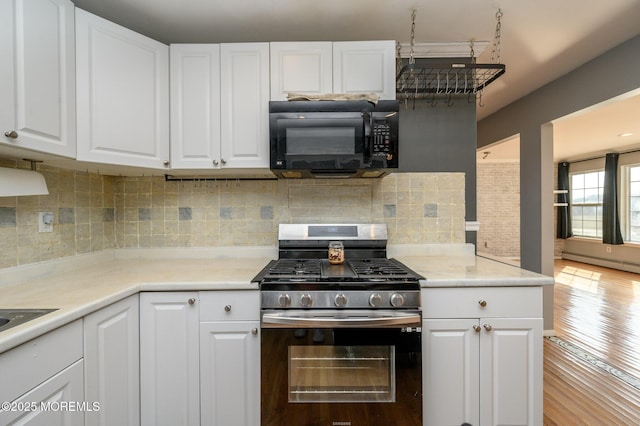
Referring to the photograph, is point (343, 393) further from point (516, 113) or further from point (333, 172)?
point (516, 113)

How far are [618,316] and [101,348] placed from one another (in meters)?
4.99

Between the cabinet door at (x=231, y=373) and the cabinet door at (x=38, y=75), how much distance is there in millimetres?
1107

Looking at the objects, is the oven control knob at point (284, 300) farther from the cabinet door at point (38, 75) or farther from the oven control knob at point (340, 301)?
the cabinet door at point (38, 75)

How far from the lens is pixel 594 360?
246 cm

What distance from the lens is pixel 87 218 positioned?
192 centimetres

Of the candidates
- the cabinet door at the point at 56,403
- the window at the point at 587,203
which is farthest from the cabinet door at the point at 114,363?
the window at the point at 587,203

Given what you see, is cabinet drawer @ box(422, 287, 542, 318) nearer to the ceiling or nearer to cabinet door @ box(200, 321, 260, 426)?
cabinet door @ box(200, 321, 260, 426)

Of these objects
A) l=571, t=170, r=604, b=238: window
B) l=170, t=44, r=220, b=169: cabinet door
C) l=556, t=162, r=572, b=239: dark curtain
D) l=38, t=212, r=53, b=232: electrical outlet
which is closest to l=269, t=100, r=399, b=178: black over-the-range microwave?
l=170, t=44, r=220, b=169: cabinet door

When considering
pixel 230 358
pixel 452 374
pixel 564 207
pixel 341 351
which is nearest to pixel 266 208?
pixel 230 358

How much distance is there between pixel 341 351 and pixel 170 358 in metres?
0.84

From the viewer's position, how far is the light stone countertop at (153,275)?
1142 millimetres

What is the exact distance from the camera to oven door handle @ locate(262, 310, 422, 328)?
1.39m

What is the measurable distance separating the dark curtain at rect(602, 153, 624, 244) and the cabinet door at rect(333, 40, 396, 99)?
6.91 metres

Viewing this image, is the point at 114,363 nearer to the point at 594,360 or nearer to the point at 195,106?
the point at 195,106
